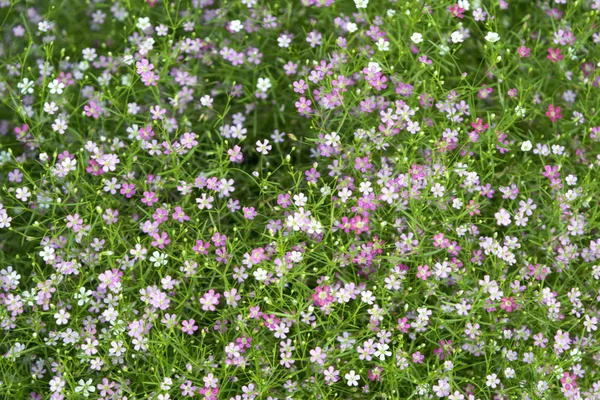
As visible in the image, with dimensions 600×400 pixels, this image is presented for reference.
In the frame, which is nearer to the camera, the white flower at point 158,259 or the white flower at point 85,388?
the white flower at point 85,388

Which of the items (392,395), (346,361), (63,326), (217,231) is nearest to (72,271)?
(63,326)

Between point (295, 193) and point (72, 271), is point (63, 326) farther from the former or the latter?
point (295, 193)

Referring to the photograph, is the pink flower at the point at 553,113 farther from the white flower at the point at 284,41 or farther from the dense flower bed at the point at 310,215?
the white flower at the point at 284,41

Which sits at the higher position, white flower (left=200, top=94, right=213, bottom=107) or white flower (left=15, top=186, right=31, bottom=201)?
white flower (left=200, top=94, right=213, bottom=107)

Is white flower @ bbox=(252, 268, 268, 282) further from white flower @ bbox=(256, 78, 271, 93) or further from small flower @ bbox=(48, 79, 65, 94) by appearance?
small flower @ bbox=(48, 79, 65, 94)

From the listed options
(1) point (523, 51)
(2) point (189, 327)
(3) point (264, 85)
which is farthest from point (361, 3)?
(2) point (189, 327)

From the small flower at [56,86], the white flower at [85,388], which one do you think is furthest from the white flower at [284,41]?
the white flower at [85,388]

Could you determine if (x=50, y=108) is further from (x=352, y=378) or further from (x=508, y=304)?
(x=508, y=304)

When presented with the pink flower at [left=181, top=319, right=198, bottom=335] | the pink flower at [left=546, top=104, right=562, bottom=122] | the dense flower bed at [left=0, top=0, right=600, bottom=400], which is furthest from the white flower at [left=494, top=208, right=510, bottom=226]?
the pink flower at [left=181, top=319, right=198, bottom=335]

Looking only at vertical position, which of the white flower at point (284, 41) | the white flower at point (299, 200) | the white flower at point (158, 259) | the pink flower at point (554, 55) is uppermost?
the white flower at point (284, 41)
